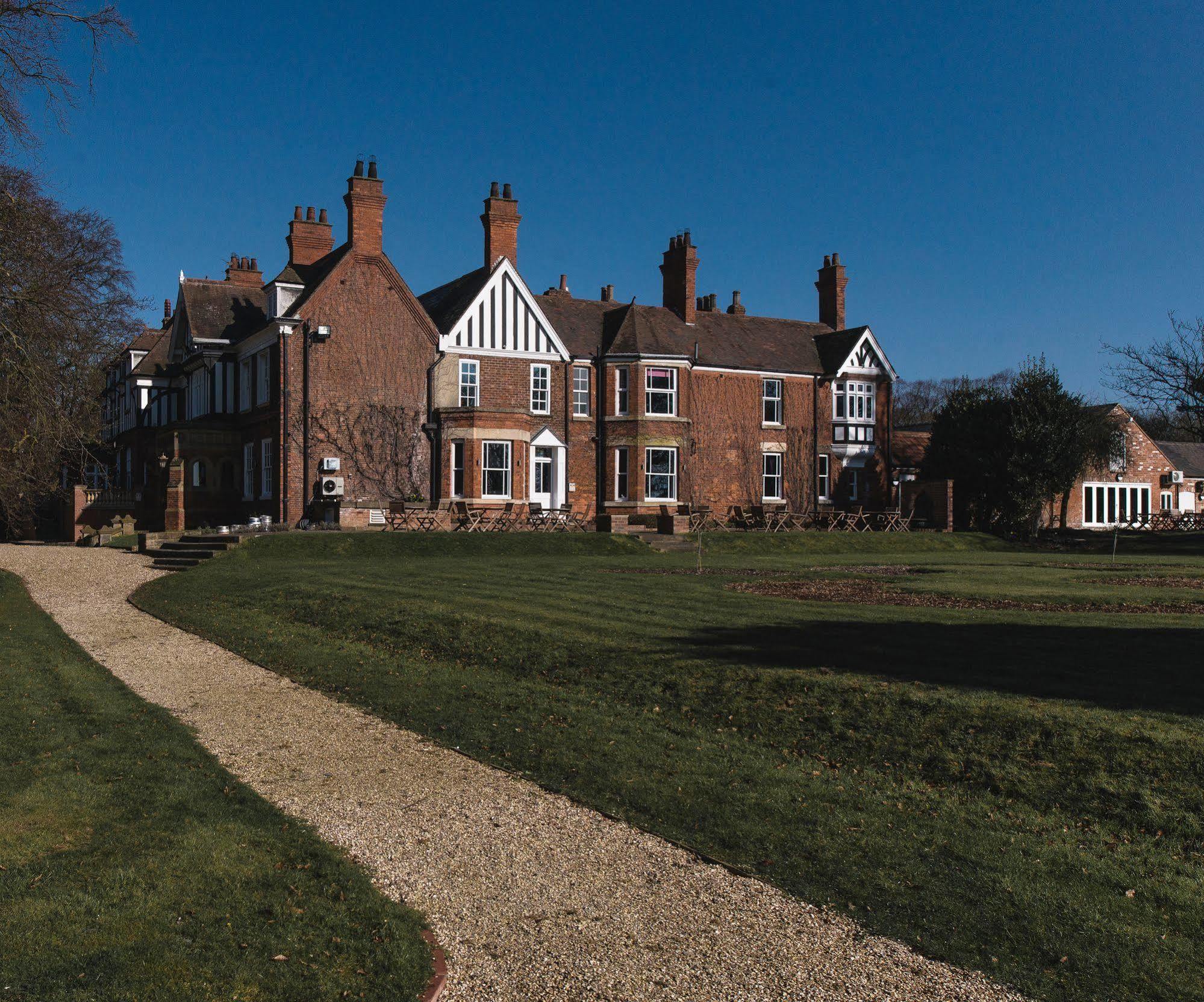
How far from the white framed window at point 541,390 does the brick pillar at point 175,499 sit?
12.7 m

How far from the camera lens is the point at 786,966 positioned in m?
5.32

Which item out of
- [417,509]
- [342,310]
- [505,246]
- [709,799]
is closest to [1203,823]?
[709,799]

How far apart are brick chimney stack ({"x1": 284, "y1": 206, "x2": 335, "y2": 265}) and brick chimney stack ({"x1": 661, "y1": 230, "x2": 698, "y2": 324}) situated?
14020 millimetres

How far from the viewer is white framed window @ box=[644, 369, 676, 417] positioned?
41.6 metres

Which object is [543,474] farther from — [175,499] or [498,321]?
[175,499]

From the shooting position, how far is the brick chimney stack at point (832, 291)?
160 ft

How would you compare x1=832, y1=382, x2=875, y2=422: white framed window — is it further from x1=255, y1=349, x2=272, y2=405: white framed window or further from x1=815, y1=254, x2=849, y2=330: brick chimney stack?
x1=255, y1=349, x2=272, y2=405: white framed window

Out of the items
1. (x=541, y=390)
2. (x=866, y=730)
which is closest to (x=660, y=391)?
(x=541, y=390)

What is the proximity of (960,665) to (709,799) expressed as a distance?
14.5ft

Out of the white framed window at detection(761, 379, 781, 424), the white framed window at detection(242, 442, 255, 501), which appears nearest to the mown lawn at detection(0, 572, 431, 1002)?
the white framed window at detection(242, 442, 255, 501)

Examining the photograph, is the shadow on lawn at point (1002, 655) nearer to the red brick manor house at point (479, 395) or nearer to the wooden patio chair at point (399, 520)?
the wooden patio chair at point (399, 520)

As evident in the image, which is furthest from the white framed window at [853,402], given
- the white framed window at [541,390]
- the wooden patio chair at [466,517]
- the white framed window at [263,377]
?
the white framed window at [263,377]

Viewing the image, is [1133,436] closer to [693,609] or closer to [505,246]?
[505,246]

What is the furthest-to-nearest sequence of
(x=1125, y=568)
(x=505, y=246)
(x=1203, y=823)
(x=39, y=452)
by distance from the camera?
1. (x=505, y=246)
2. (x=1125, y=568)
3. (x=39, y=452)
4. (x=1203, y=823)
